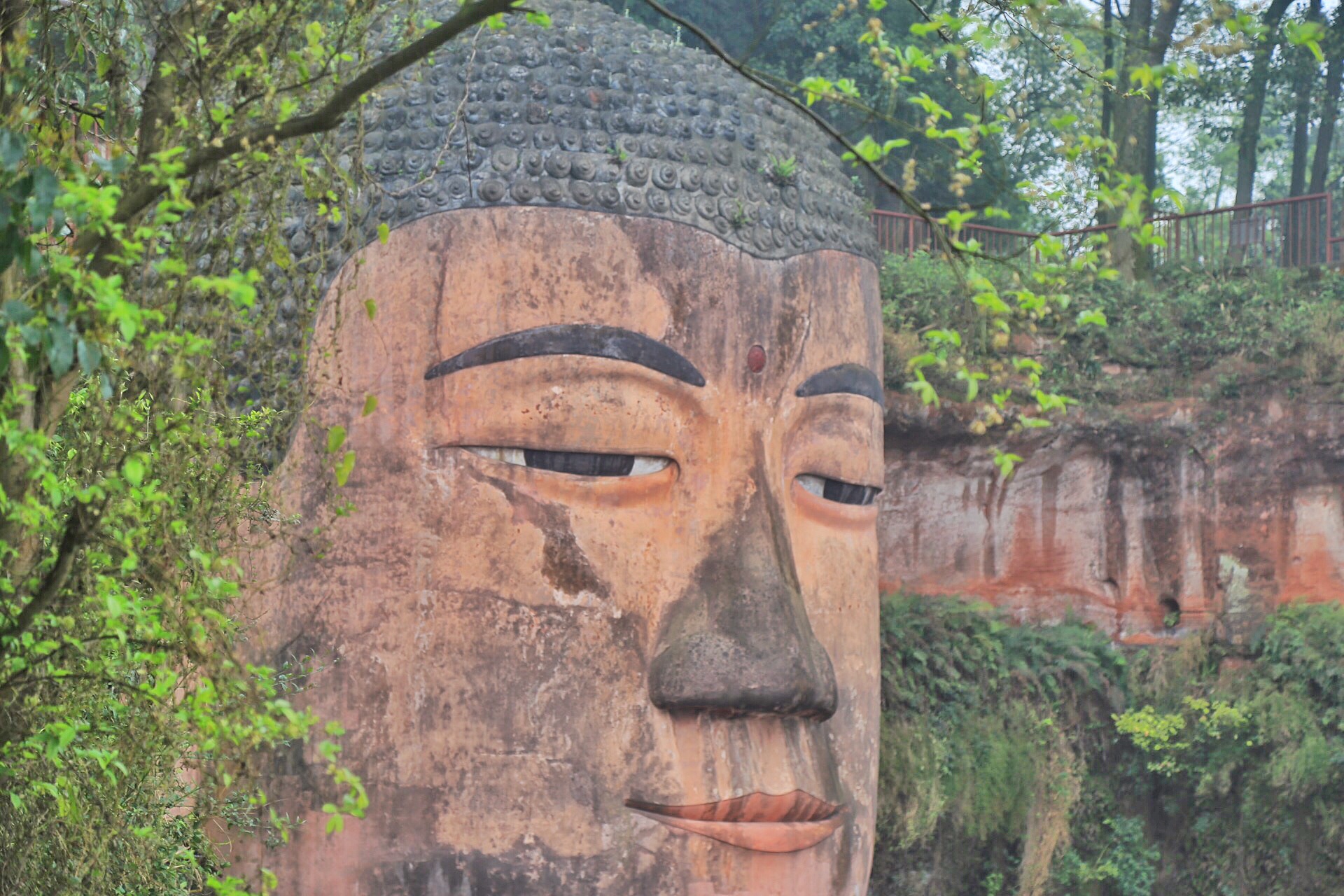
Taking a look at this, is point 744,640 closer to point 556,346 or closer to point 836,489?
point 836,489

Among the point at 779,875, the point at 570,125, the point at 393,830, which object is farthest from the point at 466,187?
the point at 779,875

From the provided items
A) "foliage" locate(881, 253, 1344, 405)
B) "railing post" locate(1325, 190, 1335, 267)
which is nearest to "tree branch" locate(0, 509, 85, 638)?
"foliage" locate(881, 253, 1344, 405)

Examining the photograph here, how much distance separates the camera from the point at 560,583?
5961 mm

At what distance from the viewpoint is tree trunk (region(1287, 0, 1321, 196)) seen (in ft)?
→ 51.0

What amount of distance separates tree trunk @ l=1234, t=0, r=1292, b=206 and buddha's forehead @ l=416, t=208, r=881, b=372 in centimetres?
1018

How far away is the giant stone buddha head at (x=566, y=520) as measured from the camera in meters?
5.82

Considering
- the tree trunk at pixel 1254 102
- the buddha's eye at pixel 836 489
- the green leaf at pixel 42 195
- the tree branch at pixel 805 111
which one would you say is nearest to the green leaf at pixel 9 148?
the green leaf at pixel 42 195

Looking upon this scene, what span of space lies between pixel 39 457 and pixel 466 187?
3.14 m

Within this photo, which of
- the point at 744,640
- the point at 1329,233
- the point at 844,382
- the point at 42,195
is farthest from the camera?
the point at 1329,233

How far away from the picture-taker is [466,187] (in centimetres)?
620

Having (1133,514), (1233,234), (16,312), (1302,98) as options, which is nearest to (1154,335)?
(1133,514)

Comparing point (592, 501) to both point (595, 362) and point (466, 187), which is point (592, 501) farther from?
point (466, 187)

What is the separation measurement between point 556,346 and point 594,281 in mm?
298

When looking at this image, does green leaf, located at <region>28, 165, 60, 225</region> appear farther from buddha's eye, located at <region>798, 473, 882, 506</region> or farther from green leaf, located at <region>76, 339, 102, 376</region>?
buddha's eye, located at <region>798, 473, 882, 506</region>
